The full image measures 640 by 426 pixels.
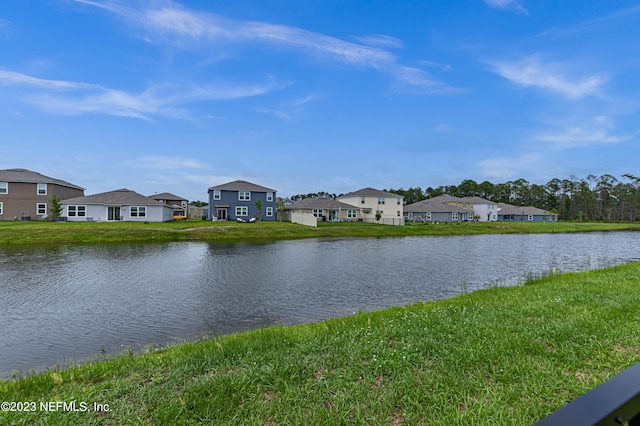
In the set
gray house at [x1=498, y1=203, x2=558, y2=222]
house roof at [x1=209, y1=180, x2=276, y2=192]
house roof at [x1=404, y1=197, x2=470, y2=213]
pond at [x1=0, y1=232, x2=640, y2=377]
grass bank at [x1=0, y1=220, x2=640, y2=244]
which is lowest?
pond at [x1=0, y1=232, x2=640, y2=377]

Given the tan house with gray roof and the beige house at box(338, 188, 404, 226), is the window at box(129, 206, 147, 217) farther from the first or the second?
the beige house at box(338, 188, 404, 226)

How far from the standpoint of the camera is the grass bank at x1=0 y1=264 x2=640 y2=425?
3.58m

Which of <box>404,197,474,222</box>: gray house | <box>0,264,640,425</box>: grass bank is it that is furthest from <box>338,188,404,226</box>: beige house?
<box>0,264,640,425</box>: grass bank

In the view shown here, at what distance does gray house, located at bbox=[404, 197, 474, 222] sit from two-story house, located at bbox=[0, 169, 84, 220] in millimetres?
60569

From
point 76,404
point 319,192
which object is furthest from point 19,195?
point 319,192

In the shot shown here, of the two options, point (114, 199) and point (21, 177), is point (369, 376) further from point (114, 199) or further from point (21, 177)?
point (21, 177)

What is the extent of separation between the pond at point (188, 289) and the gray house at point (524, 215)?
6929 cm

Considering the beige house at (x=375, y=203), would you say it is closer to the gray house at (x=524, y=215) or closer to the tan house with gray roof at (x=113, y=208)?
the tan house with gray roof at (x=113, y=208)

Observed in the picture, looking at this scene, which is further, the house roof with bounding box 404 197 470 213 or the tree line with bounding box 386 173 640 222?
the tree line with bounding box 386 173 640 222

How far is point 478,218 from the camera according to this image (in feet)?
258

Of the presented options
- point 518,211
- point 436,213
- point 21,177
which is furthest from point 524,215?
point 21,177

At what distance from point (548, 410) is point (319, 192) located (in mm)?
127607

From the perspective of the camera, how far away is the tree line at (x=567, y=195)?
95000 mm

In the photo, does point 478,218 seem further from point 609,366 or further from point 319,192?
point 609,366
